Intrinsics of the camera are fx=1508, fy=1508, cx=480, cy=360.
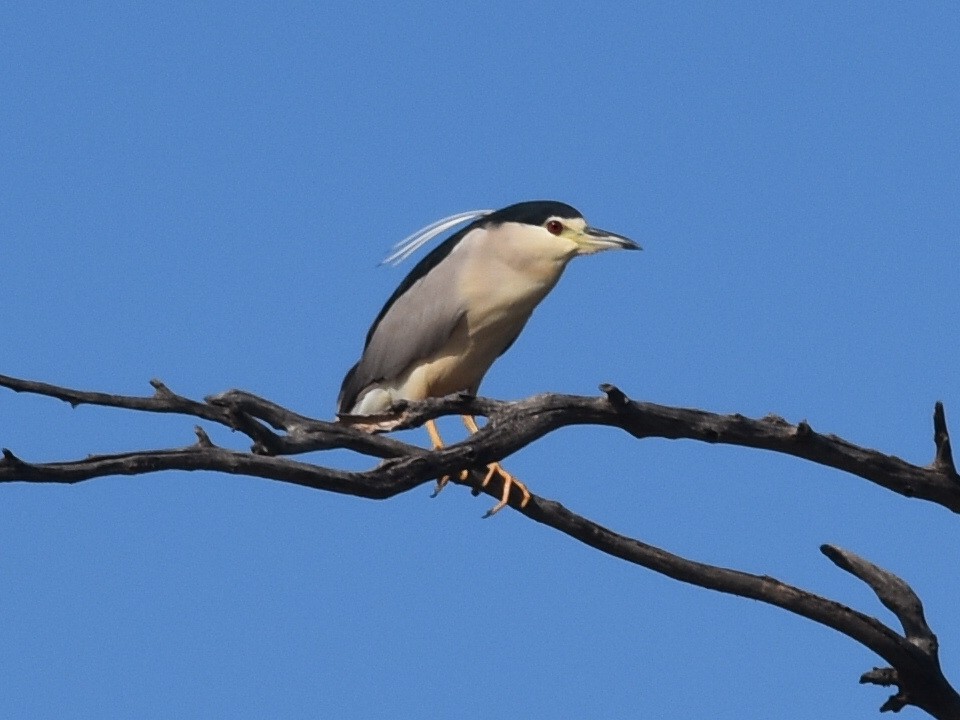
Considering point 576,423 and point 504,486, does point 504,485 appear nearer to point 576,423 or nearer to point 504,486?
point 504,486

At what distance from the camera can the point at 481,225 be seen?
797 cm

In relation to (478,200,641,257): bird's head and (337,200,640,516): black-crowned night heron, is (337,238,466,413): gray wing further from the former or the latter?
(478,200,641,257): bird's head

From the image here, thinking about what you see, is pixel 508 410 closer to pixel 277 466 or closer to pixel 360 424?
pixel 360 424

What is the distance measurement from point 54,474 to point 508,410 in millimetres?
1473

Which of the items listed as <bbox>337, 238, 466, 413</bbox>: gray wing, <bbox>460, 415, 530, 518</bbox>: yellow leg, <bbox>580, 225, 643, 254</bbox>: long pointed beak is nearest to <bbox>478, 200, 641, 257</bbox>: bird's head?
<bbox>580, 225, 643, 254</bbox>: long pointed beak

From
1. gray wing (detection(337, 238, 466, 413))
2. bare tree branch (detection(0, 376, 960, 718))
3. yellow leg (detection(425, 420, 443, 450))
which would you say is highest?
gray wing (detection(337, 238, 466, 413))

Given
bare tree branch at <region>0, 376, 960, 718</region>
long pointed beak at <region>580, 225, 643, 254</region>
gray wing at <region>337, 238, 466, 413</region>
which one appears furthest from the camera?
gray wing at <region>337, 238, 466, 413</region>

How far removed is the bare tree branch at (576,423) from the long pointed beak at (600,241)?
1.74 metres

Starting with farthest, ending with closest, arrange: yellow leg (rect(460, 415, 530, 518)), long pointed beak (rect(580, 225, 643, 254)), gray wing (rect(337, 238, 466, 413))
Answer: gray wing (rect(337, 238, 466, 413)) → long pointed beak (rect(580, 225, 643, 254)) → yellow leg (rect(460, 415, 530, 518))

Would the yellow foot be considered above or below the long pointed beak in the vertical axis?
below

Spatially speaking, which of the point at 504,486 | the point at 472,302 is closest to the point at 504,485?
the point at 504,486

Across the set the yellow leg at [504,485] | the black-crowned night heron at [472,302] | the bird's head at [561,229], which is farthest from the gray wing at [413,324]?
the yellow leg at [504,485]

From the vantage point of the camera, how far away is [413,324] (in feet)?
25.4

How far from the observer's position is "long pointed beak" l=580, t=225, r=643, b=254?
7.30 metres
